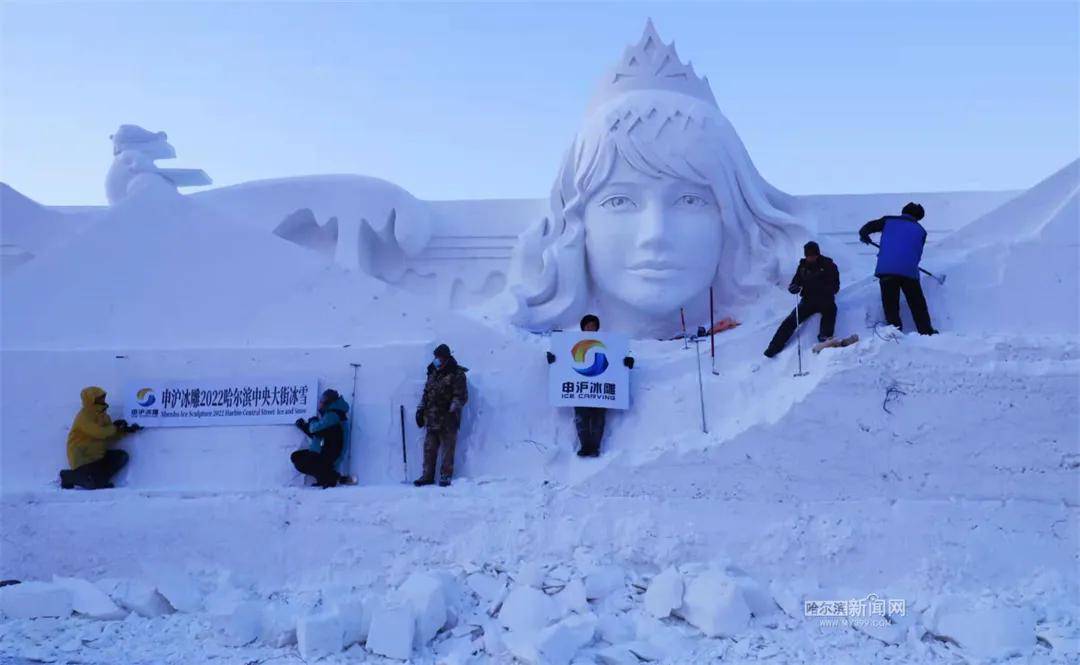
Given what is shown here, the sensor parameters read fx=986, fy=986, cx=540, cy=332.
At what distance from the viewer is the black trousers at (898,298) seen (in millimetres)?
6895

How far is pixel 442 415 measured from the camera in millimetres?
6695

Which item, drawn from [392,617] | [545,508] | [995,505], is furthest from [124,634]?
[995,505]

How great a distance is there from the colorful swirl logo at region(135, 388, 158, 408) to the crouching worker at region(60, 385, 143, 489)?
0.19m

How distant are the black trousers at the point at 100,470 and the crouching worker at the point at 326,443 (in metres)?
1.30

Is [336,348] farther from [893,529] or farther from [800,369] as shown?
[893,529]

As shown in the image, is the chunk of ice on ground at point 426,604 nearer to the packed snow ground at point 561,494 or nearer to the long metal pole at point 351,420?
the packed snow ground at point 561,494

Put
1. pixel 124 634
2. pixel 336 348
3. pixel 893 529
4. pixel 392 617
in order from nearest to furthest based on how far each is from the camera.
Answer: pixel 392 617 → pixel 124 634 → pixel 893 529 → pixel 336 348

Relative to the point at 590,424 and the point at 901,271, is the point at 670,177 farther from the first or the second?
the point at 590,424

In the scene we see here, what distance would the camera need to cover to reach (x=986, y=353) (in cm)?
622

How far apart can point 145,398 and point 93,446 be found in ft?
1.62

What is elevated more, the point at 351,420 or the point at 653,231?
the point at 653,231

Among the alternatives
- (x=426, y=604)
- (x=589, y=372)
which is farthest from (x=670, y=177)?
(x=426, y=604)

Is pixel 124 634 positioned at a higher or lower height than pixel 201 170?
lower

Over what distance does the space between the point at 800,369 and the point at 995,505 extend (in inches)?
58.3
